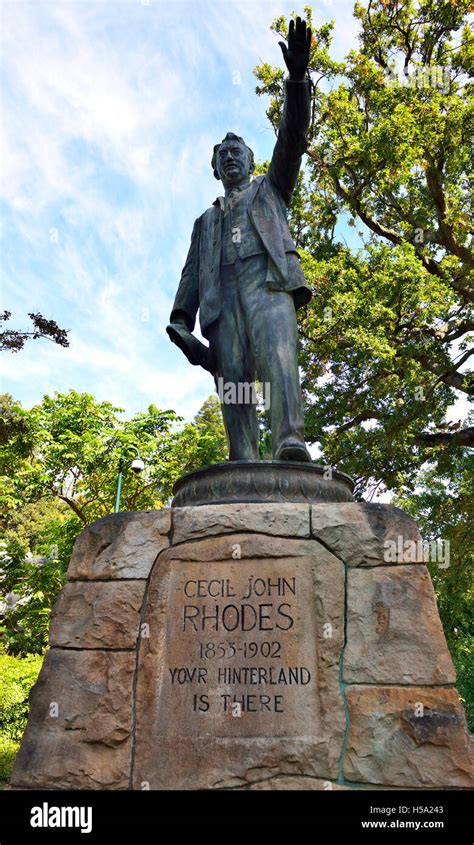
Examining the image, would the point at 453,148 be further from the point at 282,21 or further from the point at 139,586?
the point at 139,586

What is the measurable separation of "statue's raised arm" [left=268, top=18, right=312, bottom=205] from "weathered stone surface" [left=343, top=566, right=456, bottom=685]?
2603 millimetres

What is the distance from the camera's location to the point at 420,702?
9.85 feet

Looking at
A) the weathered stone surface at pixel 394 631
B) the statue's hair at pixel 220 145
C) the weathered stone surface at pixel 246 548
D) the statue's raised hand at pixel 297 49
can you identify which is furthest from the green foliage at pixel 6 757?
the statue's raised hand at pixel 297 49

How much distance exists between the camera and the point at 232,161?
4.74 meters

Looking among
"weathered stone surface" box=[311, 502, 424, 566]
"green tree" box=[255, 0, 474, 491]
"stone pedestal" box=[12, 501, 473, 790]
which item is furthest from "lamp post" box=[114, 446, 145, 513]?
"weathered stone surface" box=[311, 502, 424, 566]

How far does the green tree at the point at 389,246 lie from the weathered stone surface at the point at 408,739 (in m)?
8.63

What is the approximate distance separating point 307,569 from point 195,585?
21.7 inches

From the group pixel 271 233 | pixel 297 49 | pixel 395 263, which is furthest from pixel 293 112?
pixel 395 263

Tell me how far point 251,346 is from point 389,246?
920 centimetres

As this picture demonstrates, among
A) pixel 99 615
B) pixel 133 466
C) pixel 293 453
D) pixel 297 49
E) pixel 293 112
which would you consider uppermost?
pixel 133 466

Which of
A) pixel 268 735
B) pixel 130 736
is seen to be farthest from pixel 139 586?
pixel 268 735

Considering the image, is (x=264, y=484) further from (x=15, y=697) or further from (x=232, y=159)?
(x=15, y=697)

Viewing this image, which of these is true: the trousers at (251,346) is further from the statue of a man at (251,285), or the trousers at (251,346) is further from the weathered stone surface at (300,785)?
the weathered stone surface at (300,785)

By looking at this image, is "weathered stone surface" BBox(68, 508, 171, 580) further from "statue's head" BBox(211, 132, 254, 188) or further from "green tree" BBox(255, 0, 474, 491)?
"green tree" BBox(255, 0, 474, 491)
